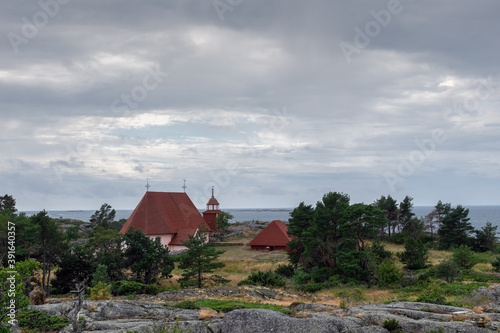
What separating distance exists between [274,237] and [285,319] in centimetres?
4463

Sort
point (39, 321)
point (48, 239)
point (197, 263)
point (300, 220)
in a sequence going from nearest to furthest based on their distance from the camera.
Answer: point (39, 321)
point (197, 263)
point (48, 239)
point (300, 220)

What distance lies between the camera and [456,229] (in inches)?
2153

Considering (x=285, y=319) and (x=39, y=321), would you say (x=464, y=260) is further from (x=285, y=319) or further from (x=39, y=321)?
(x=39, y=321)

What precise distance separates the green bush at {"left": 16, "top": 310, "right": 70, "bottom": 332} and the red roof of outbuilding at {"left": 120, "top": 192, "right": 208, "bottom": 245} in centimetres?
3686

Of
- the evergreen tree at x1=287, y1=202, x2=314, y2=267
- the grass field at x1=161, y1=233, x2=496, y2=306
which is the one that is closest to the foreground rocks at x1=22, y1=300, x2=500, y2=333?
the grass field at x1=161, y1=233, x2=496, y2=306

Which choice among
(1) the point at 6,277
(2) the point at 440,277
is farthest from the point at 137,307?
(2) the point at 440,277

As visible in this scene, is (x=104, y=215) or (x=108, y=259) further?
(x=104, y=215)

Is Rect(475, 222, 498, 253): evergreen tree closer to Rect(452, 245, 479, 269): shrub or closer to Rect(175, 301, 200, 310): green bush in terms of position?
Rect(452, 245, 479, 269): shrub

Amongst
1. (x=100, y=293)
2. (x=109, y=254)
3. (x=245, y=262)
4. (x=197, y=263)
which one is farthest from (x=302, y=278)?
(x=100, y=293)

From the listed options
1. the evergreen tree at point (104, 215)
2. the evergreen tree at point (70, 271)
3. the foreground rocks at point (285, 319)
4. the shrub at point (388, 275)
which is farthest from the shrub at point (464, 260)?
the evergreen tree at point (104, 215)

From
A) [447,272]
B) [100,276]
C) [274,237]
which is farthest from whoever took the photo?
[274,237]

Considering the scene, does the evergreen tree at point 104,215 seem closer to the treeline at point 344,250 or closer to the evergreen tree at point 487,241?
the treeline at point 344,250

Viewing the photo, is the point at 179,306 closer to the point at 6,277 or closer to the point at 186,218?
the point at 6,277

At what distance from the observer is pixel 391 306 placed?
17.8 meters
